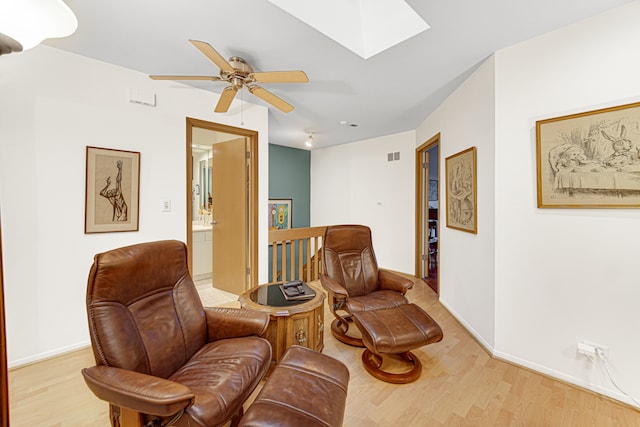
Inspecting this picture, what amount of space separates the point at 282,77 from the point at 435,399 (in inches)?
98.8

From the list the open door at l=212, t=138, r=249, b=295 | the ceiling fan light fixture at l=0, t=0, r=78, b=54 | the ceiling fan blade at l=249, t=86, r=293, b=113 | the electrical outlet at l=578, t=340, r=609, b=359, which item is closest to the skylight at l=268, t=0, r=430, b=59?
the ceiling fan blade at l=249, t=86, r=293, b=113

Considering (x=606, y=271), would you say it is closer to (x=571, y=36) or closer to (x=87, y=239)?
(x=571, y=36)

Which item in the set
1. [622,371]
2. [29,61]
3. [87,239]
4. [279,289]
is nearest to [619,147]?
[622,371]

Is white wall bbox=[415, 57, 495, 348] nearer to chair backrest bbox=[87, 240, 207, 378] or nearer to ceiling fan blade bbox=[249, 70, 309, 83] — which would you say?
ceiling fan blade bbox=[249, 70, 309, 83]

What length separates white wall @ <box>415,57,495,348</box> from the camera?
91.0 inches

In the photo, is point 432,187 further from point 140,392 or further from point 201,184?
point 140,392

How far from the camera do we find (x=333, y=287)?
2.34m

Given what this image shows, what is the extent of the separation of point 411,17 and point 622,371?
A: 110 inches

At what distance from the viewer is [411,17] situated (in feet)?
6.32

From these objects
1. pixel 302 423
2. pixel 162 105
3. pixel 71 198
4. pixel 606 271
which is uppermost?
pixel 162 105

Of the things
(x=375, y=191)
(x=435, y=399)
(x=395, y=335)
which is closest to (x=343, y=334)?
(x=395, y=335)

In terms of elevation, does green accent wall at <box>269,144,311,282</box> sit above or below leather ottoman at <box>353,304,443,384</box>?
above

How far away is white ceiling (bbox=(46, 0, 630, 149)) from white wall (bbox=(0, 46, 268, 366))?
0.25 meters

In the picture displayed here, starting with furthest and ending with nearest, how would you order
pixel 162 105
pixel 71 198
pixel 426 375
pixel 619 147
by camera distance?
pixel 162 105 → pixel 71 198 → pixel 426 375 → pixel 619 147
